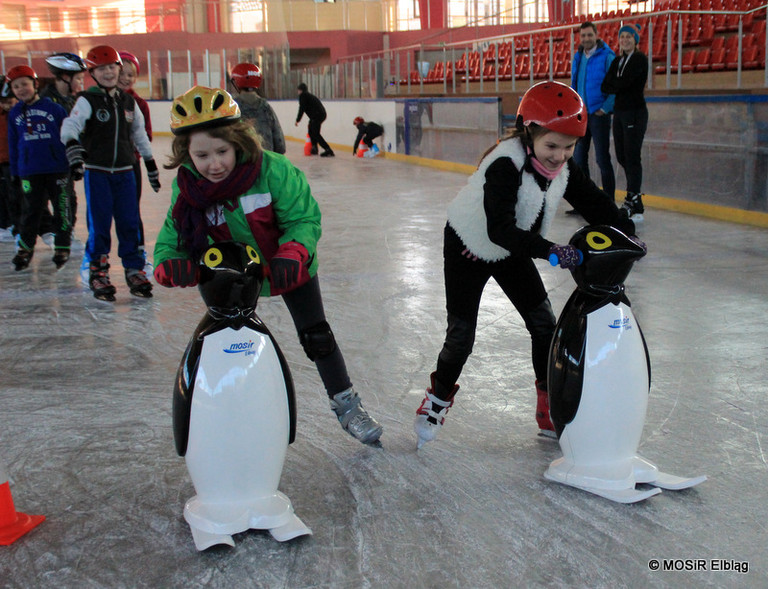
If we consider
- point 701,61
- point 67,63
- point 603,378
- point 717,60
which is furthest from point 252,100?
point 717,60

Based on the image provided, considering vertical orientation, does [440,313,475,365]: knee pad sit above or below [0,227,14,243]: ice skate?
above

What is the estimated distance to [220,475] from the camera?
2127 mm

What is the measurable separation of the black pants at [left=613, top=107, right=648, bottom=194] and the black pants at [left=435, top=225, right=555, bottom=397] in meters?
5.11

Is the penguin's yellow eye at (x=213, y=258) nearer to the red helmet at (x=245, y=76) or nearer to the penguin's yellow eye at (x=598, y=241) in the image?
the penguin's yellow eye at (x=598, y=241)

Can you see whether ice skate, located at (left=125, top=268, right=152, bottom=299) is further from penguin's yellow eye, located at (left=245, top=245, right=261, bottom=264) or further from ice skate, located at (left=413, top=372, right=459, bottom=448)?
penguin's yellow eye, located at (left=245, top=245, right=261, bottom=264)

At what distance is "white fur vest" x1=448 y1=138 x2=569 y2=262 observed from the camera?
98.5 inches

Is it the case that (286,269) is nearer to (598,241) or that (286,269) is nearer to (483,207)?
(483,207)

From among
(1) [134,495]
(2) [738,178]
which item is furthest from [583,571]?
(2) [738,178]

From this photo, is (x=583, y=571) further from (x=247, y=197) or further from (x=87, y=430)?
(x=87, y=430)

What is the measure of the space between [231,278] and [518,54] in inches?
473

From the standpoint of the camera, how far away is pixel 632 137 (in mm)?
7430

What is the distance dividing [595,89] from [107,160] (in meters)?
4.60

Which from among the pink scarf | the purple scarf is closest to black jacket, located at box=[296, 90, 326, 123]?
the pink scarf

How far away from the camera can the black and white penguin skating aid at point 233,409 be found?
206 centimetres
